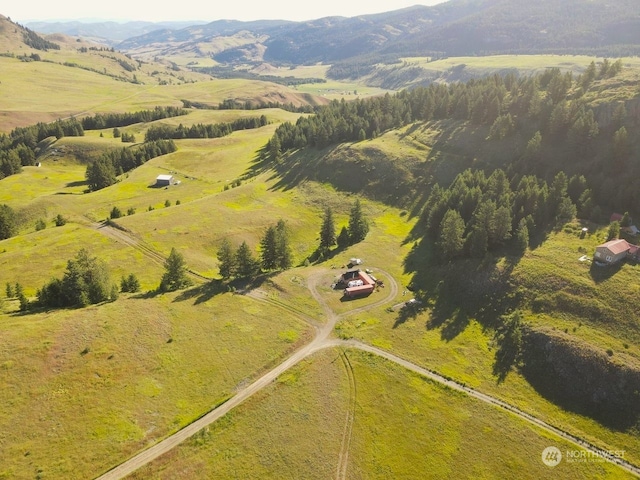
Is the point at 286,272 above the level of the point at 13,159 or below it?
below

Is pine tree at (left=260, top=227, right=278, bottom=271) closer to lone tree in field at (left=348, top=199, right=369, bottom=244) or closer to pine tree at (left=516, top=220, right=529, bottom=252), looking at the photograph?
lone tree in field at (left=348, top=199, right=369, bottom=244)

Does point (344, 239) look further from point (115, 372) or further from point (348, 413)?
point (115, 372)

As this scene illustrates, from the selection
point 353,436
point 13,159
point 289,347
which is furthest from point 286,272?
point 13,159

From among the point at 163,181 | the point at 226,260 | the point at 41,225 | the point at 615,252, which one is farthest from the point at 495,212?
the point at 41,225

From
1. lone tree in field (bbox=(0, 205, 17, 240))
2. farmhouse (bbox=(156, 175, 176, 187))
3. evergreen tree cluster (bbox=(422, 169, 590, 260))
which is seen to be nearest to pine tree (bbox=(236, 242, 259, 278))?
evergreen tree cluster (bbox=(422, 169, 590, 260))

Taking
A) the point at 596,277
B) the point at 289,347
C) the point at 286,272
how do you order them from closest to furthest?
the point at 289,347 < the point at 596,277 < the point at 286,272

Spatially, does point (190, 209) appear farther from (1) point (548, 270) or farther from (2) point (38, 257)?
(1) point (548, 270)
